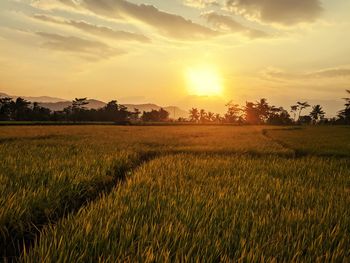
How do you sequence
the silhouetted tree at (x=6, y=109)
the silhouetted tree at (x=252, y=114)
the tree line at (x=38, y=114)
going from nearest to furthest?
1. the silhouetted tree at (x=6, y=109)
2. the tree line at (x=38, y=114)
3. the silhouetted tree at (x=252, y=114)

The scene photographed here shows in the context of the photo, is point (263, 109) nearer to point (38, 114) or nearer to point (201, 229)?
point (38, 114)

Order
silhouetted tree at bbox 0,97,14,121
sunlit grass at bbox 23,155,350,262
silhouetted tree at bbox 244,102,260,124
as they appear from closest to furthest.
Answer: sunlit grass at bbox 23,155,350,262 → silhouetted tree at bbox 0,97,14,121 → silhouetted tree at bbox 244,102,260,124

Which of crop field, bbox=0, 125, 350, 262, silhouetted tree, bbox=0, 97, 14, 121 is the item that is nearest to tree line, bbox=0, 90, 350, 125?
silhouetted tree, bbox=0, 97, 14, 121

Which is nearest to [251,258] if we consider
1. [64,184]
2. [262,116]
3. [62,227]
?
[62,227]

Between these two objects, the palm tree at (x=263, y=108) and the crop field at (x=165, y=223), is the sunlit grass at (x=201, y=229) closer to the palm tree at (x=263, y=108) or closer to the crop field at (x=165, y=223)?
the crop field at (x=165, y=223)

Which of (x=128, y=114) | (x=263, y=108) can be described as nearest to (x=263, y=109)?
(x=263, y=108)

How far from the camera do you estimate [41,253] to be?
2562 mm

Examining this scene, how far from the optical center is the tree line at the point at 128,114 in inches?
2773

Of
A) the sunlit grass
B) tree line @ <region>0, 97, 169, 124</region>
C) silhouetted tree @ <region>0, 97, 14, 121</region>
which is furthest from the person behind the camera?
tree line @ <region>0, 97, 169, 124</region>

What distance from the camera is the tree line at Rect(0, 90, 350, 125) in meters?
70.4

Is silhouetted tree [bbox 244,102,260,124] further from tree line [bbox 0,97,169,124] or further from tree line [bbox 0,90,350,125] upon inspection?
tree line [bbox 0,97,169,124]

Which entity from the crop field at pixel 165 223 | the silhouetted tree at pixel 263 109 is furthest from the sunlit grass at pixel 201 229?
the silhouetted tree at pixel 263 109

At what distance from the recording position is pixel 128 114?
106 metres

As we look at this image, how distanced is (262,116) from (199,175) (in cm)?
9355
